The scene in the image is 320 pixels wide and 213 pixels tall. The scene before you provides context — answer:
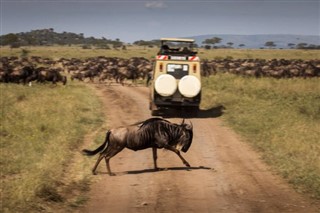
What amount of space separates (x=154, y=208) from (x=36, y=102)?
55.2 feet

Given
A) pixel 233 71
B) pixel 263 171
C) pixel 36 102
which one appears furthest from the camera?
pixel 233 71

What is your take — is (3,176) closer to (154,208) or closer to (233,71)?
(154,208)

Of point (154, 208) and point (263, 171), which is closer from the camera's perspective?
point (154, 208)

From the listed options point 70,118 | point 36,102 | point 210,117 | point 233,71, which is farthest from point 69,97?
point 233,71

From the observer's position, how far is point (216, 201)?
867 cm

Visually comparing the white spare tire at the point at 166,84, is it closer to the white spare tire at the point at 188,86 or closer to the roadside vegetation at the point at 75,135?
the white spare tire at the point at 188,86

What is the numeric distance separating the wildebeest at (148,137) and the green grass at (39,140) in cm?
111

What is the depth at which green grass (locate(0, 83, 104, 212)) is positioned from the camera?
862cm

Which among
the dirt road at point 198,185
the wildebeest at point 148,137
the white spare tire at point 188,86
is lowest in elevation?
the dirt road at point 198,185

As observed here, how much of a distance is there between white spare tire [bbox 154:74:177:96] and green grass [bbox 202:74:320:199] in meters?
2.74

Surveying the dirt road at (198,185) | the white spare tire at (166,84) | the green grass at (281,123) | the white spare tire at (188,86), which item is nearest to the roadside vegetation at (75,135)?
the green grass at (281,123)

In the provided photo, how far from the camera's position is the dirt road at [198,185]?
8.39 m

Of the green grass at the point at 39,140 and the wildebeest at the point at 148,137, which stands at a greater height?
the wildebeest at the point at 148,137

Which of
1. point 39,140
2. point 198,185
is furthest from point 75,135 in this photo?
point 198,185
